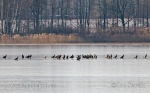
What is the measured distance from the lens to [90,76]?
3953 centimetres

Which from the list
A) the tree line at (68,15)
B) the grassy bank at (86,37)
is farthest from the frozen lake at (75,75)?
the tree line at (68,15)

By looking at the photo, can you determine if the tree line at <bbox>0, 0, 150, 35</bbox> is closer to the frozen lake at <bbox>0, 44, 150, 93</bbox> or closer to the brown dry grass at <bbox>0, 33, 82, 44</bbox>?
the brown dry grass at <bbox>0, 33, 82, 44</bbox>

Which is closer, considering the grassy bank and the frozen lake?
the frozen lake

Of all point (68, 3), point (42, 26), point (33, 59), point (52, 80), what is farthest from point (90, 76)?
point (68, 3)

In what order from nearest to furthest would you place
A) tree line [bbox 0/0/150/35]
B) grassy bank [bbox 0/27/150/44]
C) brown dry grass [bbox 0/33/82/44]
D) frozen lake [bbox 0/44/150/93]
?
1. frozen lake [bbox 0/44/150/93]
2. brown dry grass [bbox 0/33/82/44]
3. grassy bank [bbox 0/27/150/44]
4. tree line [bbox 0/0/150/35]

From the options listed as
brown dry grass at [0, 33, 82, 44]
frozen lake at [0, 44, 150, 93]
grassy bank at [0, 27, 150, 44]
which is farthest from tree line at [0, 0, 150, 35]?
frozen lake at [0, 44, 150, 93]

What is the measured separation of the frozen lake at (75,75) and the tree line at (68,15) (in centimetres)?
1823

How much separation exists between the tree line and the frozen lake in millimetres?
18231

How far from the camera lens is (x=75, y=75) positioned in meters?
40.0

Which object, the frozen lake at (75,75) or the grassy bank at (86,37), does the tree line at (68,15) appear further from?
the frozen lake at (75,75)

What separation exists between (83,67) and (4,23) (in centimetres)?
3458

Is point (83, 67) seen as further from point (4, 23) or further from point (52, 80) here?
point (4, 23)

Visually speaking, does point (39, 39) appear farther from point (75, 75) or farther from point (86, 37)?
point (75, 75)

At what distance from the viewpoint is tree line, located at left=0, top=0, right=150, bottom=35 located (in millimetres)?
75562
